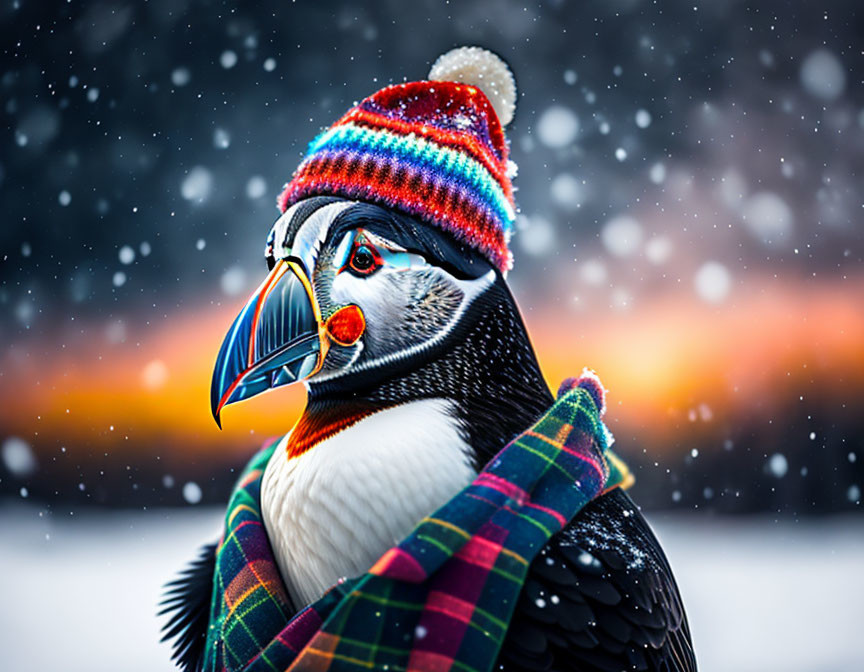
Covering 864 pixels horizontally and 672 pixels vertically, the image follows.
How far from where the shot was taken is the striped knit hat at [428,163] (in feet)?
2.03

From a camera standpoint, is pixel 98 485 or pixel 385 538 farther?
pixel 98 485

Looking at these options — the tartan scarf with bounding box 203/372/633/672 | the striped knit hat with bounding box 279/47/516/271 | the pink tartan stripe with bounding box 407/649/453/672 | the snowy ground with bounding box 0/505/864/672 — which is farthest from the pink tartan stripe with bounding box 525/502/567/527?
the snowy ground with bounding box 0/505/864/672

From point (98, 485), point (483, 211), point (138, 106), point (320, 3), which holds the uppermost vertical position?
point (320, 3)

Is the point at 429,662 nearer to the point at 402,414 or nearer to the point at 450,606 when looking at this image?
the point at 450,606

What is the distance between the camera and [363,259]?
589mm

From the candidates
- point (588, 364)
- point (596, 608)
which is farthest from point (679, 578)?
point (596, 608)

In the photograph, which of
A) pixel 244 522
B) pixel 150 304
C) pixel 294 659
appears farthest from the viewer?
pixel 150 304

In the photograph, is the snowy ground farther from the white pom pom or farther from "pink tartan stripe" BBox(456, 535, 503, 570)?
the white pom pom

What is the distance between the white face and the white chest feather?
48 mm

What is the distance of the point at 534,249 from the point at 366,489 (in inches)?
29.6

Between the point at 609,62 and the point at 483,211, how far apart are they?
63cm

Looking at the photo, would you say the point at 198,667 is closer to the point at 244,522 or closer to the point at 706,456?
the point at 244,522

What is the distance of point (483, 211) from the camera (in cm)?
65

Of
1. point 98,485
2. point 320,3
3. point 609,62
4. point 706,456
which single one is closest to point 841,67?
point 609,62
